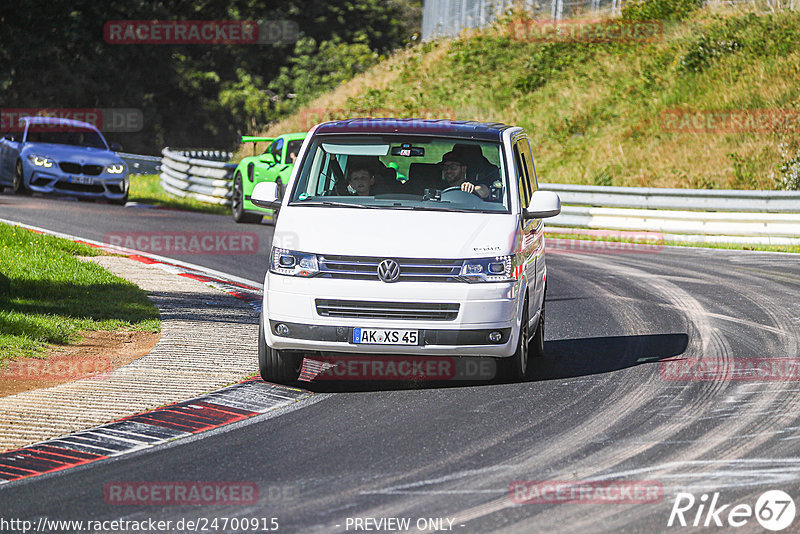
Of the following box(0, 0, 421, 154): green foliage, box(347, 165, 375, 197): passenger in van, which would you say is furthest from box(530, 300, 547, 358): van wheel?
box(0, 0, 421, 154): green foliage

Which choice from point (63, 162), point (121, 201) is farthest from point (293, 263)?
point (121, 201)

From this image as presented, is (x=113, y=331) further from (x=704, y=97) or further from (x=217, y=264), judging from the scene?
(x=704, y=97)

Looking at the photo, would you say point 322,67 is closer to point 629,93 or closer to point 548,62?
point 548,62

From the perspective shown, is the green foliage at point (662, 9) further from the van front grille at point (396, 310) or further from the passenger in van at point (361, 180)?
the van front grille at point (396, 310)

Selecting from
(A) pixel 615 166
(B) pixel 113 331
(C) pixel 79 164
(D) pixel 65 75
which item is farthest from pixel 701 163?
(D) pixel 65 75

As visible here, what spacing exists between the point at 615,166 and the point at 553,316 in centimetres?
1715

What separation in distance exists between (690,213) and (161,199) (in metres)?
13.4

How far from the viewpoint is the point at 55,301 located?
39.6 feet

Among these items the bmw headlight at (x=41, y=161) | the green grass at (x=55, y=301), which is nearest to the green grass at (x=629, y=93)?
the bmw headlight at (x=41, y=161)

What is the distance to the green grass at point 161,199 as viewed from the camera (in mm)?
27516

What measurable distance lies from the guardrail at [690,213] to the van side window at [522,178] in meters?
13.3

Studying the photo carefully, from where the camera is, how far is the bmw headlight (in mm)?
25188

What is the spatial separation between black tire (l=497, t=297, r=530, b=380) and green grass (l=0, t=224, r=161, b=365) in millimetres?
3796

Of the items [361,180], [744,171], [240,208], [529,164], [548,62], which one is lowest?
[240,208]
